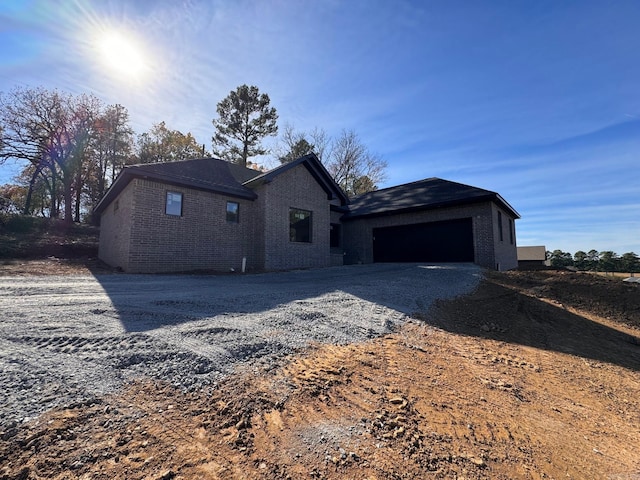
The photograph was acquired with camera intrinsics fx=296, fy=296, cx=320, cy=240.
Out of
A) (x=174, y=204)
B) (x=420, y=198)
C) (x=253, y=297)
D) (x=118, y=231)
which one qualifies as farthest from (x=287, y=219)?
(x=420, y=198)

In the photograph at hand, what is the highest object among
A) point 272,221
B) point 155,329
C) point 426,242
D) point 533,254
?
point 272,221

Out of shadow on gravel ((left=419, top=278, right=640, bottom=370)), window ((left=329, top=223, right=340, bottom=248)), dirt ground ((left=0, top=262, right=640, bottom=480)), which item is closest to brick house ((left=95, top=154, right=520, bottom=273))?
window ((left=329, top=223, right=340, bottom=248))

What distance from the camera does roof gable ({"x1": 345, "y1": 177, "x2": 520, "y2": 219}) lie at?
1390 cm

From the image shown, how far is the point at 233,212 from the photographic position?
12.7 meters

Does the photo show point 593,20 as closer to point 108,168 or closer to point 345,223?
point 345,223

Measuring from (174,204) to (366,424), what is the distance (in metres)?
10.8

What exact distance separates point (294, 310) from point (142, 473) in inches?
141

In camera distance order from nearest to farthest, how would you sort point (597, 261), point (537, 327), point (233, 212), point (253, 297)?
point (537, 327) < point (253, 297) < point (233, 212) < point (597, 261)

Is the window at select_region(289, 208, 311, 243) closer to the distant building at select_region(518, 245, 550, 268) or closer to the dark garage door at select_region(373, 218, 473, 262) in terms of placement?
the dark garage door at select_region(373, 218, 473, 262)

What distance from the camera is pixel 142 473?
1.71 metres

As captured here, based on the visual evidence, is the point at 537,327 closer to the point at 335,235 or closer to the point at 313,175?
the point at 313,175

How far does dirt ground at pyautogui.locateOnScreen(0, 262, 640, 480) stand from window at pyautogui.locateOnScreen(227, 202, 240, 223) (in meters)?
9.87

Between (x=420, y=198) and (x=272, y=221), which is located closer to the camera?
(x=272, y=221)

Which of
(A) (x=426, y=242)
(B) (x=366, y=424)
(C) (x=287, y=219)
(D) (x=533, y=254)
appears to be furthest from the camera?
(D) (x=533, y=254)
